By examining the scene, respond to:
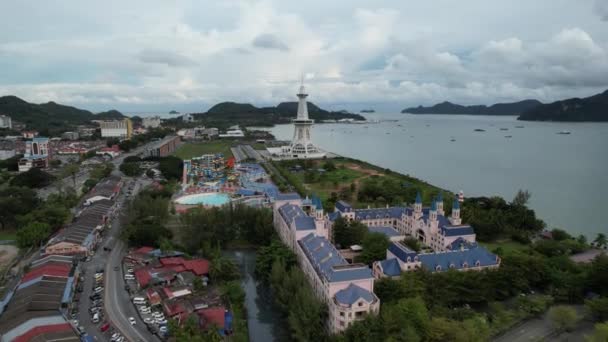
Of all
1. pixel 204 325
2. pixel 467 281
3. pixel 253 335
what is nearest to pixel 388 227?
pixel 467 281

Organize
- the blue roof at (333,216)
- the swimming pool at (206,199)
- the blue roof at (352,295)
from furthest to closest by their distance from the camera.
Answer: the swimming pool at (206,199) < the blue roof at (333,216) < the blue roof at (352,295)

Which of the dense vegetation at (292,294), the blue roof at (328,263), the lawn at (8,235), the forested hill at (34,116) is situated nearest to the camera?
the dense vegetation at (292,294)

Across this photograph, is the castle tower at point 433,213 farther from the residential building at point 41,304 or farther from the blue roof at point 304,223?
the residential building at point 41,304

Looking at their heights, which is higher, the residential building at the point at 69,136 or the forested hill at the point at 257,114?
the forested hill at the point at 257,114

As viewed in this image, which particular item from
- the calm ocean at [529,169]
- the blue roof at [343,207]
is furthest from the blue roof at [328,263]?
the calm ocean at [529,169]

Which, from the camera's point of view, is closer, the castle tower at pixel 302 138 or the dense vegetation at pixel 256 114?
the castle tower at pixel 302 138

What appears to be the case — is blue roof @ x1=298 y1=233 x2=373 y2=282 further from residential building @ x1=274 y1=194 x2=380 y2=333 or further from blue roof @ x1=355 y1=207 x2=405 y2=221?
blue roof @ x1=355 y1=207 x2=405 y2=221
